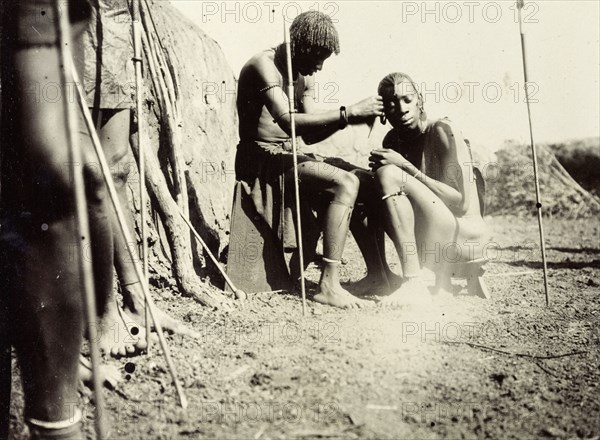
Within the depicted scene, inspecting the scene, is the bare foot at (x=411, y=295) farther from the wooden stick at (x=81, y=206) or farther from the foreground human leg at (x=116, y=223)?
the wooden stick at (x=81, y=206)

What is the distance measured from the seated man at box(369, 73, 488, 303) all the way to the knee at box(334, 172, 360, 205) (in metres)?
0.18

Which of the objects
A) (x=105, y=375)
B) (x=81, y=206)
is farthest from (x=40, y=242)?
(x=105, y=375)

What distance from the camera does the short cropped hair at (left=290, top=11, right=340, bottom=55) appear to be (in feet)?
12.6

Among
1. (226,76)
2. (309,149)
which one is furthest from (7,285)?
(309,149)

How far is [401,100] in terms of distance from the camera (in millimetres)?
3838

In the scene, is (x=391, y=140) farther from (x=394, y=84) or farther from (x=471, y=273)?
(x=471, y=273)

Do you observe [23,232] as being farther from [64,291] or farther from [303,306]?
[303,306]

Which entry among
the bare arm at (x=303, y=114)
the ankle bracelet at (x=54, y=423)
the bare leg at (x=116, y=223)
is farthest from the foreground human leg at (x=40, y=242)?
the bare arm at (x=303, y=114)

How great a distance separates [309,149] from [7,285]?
18.0 feet

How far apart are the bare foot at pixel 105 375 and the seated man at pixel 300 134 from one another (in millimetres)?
1579

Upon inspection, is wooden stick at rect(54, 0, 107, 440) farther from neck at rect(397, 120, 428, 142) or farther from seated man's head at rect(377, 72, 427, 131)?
neck at rect(397, 120, 428, 142)

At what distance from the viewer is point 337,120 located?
374 centimetres

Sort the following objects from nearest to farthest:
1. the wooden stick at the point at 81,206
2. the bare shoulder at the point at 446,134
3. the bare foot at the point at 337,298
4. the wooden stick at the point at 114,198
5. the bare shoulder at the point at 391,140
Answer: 1. the wooden stick at the point at 81,206
2. the wooden stick at the point at 114,198
3. the bare foot at the point at 337,298
4. the bare shoulder at the point at 446,134
5. the bare shoulder at the point at 391,140

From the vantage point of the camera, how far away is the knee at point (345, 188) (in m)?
3.73
